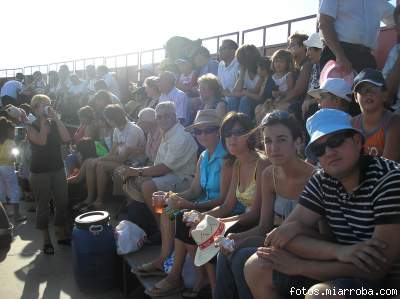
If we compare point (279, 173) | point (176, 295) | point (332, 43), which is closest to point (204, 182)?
point (176, 295)

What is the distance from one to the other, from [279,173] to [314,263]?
833mm

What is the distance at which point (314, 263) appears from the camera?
1.97 meters

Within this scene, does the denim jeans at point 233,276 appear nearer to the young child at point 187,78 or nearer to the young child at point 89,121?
the young child at point 187,78

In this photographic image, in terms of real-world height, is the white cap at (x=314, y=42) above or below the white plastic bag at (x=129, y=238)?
above

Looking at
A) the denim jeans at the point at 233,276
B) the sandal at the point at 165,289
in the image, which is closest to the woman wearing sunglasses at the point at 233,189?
the sandal at the point at 165,289

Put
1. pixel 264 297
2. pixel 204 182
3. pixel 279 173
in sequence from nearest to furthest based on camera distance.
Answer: pixel 264 297
pixel 279 173
pixel 204 182

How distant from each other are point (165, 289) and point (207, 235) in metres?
0.93

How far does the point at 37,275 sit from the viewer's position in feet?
15.9

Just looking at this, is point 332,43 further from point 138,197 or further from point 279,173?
point 138,197

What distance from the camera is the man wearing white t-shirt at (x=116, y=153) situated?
6.08 meters

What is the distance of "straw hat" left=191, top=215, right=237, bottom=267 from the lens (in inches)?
109

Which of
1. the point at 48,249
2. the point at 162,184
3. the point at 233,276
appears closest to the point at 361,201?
the point at 233,276

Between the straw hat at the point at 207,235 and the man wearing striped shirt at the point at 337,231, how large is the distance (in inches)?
21.0

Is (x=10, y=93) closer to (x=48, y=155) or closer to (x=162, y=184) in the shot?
(x=48, y=155)
